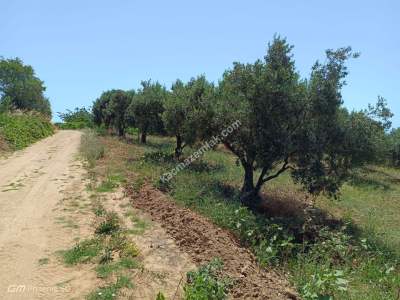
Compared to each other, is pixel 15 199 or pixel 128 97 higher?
pixel 128 97

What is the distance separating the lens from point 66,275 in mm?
6980

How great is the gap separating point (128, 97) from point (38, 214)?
30.9 metres

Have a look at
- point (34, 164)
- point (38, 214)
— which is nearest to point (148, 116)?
point (34, 164)

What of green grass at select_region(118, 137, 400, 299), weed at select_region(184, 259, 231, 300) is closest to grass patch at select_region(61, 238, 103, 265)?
weed at select_region(184, 259, 231, 300)

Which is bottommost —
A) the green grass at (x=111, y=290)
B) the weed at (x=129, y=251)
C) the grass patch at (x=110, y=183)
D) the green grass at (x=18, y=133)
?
the green grass at (x=111, y=290)

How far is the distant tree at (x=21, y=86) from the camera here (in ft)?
220

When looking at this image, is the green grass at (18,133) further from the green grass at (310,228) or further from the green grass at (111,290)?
the green grass at (111,290)

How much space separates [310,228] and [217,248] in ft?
16.1

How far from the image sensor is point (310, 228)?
1230cm

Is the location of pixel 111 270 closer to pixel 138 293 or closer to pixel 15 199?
pixel 138 293

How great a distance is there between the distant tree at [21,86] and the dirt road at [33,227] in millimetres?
53815

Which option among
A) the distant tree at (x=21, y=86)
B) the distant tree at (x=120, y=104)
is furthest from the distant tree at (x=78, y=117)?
the distant tree at (x=120, y=104)

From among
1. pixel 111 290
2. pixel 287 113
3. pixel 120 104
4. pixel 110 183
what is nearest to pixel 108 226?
pixel 111 290

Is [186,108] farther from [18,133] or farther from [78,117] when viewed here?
[78,117]
